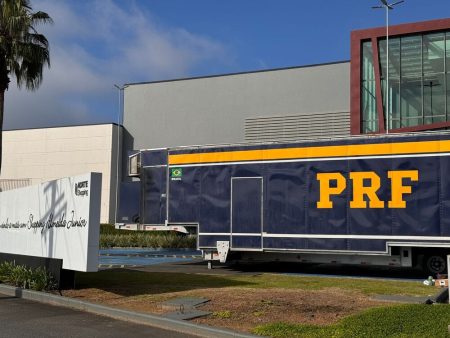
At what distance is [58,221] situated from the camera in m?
11.7

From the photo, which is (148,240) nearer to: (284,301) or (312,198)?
(312,198)

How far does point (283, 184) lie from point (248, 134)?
2442 cm

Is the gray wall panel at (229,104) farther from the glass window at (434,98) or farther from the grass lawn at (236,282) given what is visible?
the grass lawn at (236,282)

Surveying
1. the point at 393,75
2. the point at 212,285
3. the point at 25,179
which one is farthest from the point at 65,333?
the point at 25,179

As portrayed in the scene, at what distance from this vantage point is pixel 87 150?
43.1 metres

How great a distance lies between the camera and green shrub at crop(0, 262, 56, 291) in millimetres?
11539

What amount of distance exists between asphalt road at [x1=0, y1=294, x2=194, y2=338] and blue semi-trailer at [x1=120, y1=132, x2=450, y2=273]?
22.2 ft

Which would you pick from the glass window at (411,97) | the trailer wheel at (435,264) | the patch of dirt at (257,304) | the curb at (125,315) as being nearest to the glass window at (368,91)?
the glass window at (411,97)

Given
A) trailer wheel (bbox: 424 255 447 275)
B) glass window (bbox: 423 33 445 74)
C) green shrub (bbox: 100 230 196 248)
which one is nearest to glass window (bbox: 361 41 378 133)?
glass window (bbox: 423 33 445 74)

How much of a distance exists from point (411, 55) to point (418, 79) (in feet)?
5.12

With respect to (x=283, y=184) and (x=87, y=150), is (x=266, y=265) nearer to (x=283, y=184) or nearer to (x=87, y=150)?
(x=283, y=184)

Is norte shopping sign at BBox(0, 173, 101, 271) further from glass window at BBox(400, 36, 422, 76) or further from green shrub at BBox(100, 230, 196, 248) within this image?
glass window at BBox(400, 36, 422, 76)

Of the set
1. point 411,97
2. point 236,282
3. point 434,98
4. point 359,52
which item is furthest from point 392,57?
point 236,282

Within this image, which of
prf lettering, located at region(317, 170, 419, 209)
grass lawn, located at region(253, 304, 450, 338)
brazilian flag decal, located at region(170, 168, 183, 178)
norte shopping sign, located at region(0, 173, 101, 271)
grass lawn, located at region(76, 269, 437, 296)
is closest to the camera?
grass lawn, located at region(253, 304, 450, 338)
